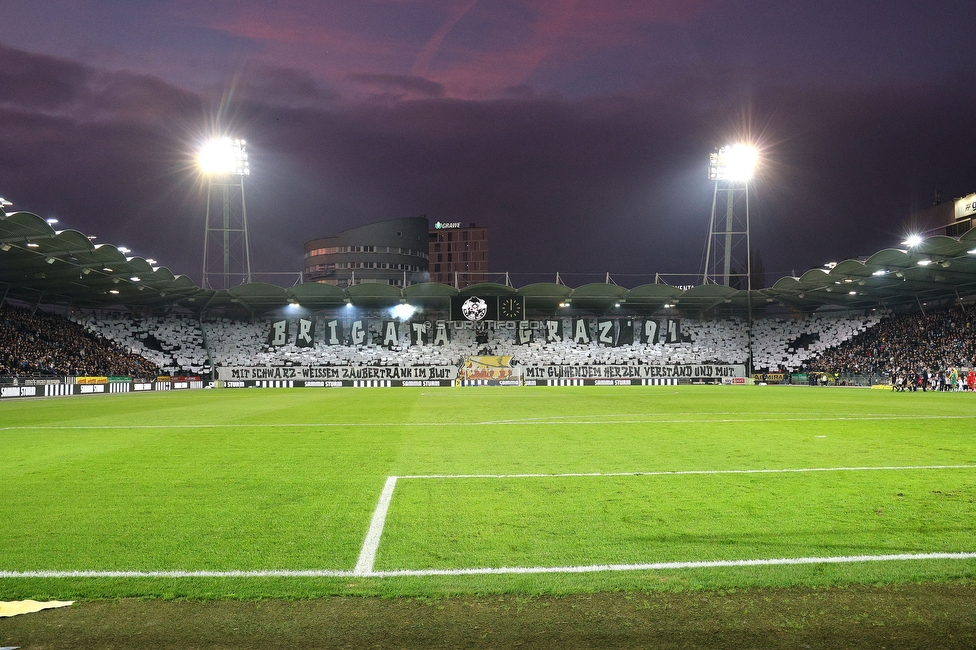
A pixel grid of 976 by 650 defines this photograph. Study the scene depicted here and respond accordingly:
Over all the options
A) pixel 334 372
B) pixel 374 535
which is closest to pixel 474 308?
pixel 334 372

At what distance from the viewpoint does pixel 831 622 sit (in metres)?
4.07

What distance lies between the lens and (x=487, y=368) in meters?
60.7

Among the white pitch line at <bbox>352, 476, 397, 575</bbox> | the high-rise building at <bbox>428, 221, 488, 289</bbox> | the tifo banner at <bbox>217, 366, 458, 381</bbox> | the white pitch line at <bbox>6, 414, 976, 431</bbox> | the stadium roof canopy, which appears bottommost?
the white pitch line at <bbox>6, 414, 976, 431</bbox>

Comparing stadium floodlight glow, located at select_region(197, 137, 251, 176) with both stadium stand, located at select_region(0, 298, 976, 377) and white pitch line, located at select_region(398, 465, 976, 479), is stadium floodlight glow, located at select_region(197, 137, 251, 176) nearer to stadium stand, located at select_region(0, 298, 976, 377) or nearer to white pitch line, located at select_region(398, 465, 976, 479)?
stadium stand, located at select_region(0, 298, 976, 377)

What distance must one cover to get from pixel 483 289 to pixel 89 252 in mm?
31626

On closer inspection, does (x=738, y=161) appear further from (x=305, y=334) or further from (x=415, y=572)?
(x=415, y=572)

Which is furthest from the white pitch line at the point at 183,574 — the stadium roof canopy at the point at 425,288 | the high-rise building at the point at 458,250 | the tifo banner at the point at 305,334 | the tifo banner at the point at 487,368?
the high-rise building at the point at 458,250

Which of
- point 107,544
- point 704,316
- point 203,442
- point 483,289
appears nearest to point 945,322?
point 704,316

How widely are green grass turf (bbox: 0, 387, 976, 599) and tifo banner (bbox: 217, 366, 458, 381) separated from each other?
4617 cm

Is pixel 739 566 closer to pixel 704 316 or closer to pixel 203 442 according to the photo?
pixel 203 442

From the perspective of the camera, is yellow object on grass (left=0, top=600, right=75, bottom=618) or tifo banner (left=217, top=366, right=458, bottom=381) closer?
yellow object on grass (left=0, top=600, right=75, bottom=618)

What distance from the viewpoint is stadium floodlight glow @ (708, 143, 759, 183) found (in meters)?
58.9

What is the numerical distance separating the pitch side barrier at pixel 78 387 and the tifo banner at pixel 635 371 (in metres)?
31.4

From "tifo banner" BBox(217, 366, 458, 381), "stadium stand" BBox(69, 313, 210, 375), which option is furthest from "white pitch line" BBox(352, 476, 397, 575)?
"stadium stand" BBox(69, 313, 210, 375)
